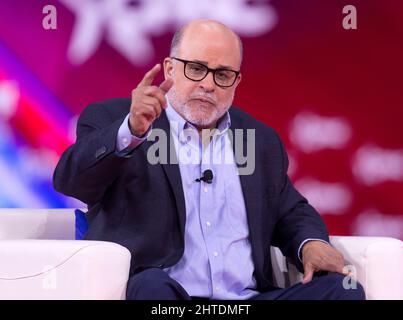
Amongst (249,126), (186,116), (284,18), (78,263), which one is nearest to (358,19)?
(284,18)

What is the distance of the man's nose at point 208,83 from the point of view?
2.34 m

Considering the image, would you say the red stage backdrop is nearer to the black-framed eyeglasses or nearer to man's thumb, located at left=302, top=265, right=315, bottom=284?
the black-framed eyeglasses

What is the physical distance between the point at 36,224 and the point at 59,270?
771 mm

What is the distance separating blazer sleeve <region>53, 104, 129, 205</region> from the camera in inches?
80.4

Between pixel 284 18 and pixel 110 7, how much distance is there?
31.9 inches

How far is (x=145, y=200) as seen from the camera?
7.20 feet

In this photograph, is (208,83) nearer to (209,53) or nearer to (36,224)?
(209,53)

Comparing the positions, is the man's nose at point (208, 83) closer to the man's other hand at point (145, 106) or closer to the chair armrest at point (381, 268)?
the man's other hand at point (145, 106)

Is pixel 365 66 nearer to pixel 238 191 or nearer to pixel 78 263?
pixel 238 191

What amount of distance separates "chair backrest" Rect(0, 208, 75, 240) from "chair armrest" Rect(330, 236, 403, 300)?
1061 mm

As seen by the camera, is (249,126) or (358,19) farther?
(358,19)

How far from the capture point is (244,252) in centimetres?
232
